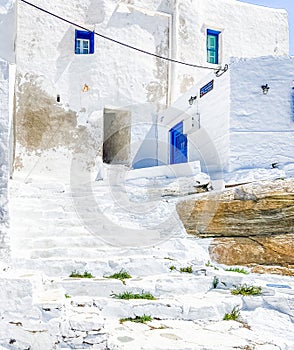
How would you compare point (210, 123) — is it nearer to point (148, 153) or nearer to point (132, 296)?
point (148, 153)

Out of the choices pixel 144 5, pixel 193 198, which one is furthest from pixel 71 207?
pixel 144 5

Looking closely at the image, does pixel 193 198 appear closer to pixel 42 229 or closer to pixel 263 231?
pixel 263 231

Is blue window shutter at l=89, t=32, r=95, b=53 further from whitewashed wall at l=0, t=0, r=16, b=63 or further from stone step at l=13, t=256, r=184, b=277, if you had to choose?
stone step at l=13, t=256, r=184, b=277

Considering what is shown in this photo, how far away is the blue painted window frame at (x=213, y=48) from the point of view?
56.1 feet

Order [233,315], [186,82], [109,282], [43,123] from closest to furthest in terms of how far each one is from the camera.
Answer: [233,315] < [109,282] < [43,123] < [186,82]

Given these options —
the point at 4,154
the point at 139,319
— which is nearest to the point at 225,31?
the point at 4,154

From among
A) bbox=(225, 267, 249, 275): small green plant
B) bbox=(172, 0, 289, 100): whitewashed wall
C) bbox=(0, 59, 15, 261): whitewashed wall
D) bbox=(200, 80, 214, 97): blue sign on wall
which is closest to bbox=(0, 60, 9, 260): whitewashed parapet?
bbox=(0, 59, 15, 261): whitewashed wall

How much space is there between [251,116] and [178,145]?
4.13m

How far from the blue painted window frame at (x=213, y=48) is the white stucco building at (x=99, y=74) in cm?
28

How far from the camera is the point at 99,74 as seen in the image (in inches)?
583

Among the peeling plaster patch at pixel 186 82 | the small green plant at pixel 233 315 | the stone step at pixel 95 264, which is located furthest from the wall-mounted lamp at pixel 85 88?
the small green plant at pixel 233 315

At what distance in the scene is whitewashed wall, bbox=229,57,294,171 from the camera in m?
10.8

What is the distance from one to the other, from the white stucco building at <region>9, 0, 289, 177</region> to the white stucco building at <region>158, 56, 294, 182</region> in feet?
13.0

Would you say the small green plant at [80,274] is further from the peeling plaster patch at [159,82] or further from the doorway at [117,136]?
the peeling plaster patch at [159,82]
